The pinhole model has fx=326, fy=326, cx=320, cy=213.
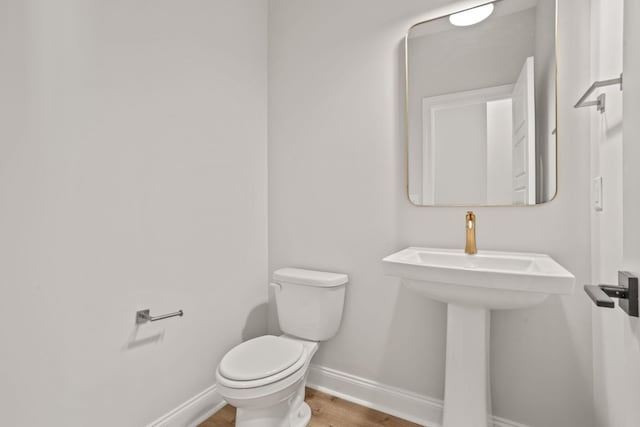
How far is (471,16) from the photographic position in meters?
1.54

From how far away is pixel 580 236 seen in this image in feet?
4.42

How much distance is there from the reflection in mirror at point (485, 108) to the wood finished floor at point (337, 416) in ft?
3.69

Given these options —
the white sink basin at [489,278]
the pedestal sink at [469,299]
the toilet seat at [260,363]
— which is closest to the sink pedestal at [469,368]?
the pedestal sink at [469,299]

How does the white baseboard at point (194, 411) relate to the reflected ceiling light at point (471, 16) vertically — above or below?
below

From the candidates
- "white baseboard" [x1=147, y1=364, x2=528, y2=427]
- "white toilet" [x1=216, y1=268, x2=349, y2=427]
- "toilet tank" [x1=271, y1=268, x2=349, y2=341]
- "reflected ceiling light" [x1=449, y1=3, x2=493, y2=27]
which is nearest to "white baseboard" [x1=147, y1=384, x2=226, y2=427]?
"white baseboard" [x1=147, y1=364, x2=528, y2=427]

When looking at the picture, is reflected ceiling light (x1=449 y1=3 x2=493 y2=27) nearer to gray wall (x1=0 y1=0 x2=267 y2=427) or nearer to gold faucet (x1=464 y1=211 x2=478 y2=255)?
gold faucet (x1=464 y1=211 x2=478 y2=255)

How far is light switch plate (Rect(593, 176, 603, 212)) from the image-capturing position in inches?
46.7

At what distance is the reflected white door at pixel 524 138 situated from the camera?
1434 millimetres

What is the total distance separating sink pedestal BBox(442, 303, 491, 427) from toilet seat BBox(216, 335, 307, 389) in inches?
Result: 25.6

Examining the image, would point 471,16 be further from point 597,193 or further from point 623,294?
point 623,294

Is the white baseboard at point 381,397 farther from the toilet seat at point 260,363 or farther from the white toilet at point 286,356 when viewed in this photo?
the toilet seat at point 260,363

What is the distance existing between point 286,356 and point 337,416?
533 mm

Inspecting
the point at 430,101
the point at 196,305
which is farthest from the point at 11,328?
the point at 430,101

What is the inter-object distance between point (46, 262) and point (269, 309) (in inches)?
50.7
